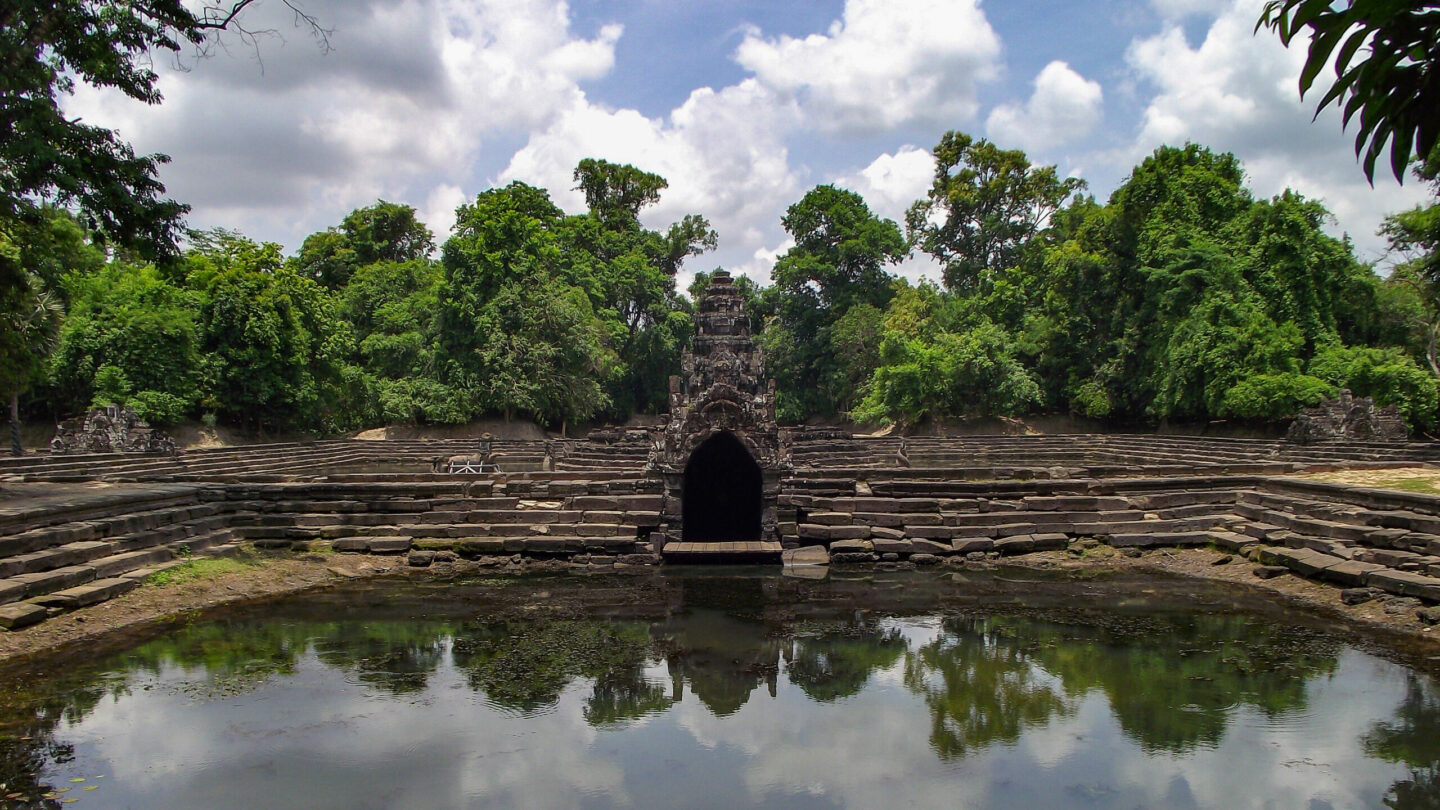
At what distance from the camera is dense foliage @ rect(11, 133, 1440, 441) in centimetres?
2820

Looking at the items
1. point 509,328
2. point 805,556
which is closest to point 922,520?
point 805,556

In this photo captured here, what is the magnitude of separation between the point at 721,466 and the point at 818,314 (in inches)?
1575

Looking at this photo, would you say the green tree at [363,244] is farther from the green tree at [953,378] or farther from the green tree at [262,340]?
the green tree at [953,378]

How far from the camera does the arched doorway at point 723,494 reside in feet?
45.1

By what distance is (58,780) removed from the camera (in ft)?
16.3

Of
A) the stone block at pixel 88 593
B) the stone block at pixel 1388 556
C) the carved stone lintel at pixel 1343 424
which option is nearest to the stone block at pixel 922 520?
the stone block at pixel 1388 556

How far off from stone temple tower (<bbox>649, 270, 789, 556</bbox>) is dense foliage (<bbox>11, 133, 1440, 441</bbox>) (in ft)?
26.1

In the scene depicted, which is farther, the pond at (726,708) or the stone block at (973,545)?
the stone block at (973,545)

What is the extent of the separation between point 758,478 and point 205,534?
8281mm

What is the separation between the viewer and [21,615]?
25.0 feet

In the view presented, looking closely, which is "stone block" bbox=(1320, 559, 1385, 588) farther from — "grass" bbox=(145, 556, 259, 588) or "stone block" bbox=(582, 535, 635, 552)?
"grass" bbox=(145, 556, 259, 588)

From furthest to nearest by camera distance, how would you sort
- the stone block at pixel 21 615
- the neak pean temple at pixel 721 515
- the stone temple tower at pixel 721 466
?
the stone temple tower at pixel 721 466, the neak pean temple at pixel 721 515, the stone block at pixel 21 615

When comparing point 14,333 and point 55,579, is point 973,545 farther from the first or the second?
point 14,333

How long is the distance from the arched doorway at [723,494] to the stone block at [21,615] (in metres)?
8.32
